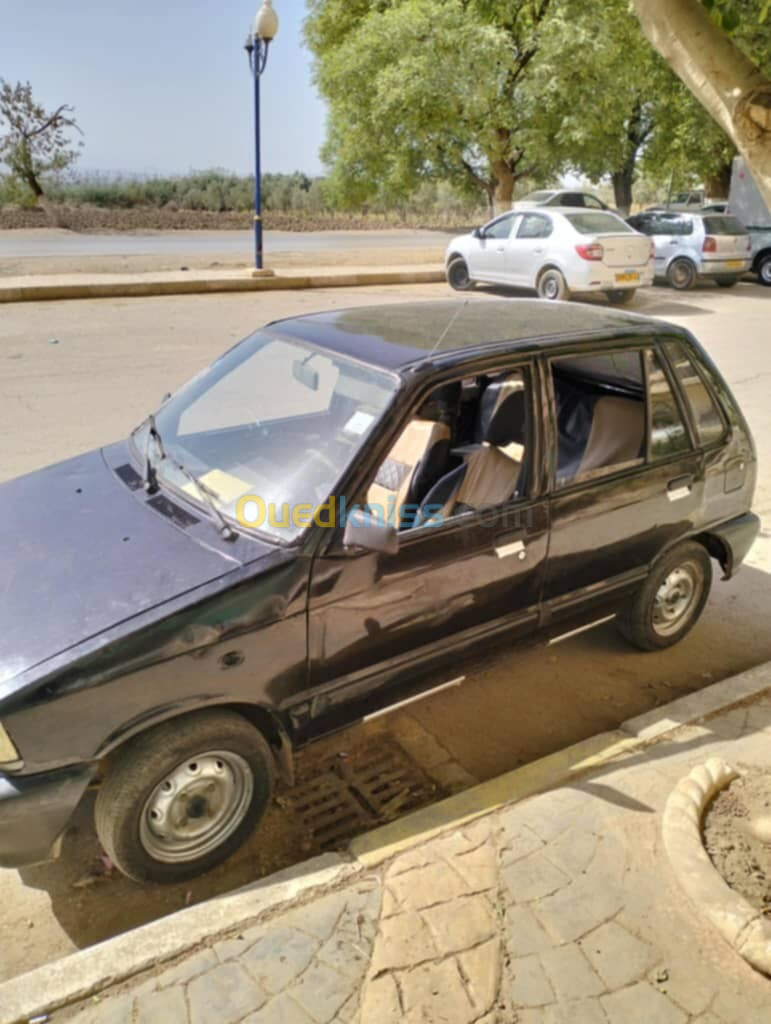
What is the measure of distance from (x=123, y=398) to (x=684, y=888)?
23.2ft

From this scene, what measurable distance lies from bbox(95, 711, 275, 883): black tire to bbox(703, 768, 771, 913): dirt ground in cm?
165

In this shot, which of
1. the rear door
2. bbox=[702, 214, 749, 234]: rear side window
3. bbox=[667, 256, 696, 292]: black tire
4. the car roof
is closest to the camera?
the car roof

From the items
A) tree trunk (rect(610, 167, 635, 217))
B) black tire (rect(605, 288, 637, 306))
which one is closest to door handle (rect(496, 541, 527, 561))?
black tire (rect(605, 288, 637, 306))

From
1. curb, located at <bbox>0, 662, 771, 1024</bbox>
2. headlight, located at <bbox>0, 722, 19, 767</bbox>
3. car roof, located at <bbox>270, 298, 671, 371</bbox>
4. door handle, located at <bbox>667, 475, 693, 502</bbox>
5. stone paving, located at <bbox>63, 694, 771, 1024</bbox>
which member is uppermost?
car roof, located at <bbox>270, 298, 671, 371</bbox>

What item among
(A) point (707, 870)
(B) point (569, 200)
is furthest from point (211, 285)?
(A) point (707, 870)

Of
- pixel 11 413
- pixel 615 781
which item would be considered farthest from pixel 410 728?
pixel 11 413

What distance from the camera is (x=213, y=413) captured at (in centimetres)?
370

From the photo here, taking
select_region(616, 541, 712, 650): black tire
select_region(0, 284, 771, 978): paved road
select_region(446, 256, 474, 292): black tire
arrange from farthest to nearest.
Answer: select_region(446, 256, 474, 292): black tire < select_region(616, 541, 712, 650): black tire < select_region(0, 284, 771, 978): paved road

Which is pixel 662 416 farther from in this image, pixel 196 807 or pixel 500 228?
pixel 500 228

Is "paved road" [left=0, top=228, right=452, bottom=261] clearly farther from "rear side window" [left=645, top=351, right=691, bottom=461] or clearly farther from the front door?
the front door

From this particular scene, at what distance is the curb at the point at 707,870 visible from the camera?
264cm

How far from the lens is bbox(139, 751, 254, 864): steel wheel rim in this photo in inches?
109

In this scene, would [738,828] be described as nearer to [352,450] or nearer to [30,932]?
[352,450]

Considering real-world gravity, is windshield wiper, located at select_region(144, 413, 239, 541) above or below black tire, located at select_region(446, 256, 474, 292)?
below
